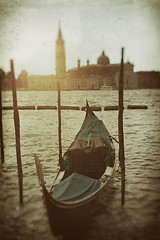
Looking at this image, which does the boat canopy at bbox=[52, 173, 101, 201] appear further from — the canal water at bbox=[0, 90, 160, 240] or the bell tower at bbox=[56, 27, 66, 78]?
the bell tower at bbox=[56, 27, 66, 78]

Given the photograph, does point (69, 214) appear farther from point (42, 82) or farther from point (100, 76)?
point (42, 82)

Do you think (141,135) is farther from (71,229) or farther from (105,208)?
(71,229)

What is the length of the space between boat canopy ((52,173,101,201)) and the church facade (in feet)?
397

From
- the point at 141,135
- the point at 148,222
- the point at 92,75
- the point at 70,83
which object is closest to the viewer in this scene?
the point at 148,222

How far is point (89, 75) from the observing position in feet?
440

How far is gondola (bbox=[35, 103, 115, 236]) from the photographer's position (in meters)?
5.61

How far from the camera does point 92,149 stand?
28.7 ft

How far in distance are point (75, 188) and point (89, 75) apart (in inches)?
5141

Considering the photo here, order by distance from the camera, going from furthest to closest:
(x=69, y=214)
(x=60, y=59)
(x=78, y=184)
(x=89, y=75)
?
(x=89, y=75) < (x=60, y=59) < (x=78, y=184) < (x=69, y=214)

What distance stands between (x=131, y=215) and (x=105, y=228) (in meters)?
0.99

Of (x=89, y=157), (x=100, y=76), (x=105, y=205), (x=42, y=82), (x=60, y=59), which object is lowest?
(x=105, y=205)

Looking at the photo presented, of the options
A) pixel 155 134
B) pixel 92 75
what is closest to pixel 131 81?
pixel 92 75

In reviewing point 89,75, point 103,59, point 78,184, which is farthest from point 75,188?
point 103,59

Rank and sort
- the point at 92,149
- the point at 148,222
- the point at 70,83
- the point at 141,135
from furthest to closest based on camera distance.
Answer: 1. the point at 70,83
2. the point at 141,135
3. the point at 92,149
4. the point at 148,222
